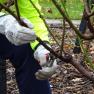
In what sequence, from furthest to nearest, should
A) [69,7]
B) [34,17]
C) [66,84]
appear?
1. [66,84]
2. [34,17]
3. [69,7]

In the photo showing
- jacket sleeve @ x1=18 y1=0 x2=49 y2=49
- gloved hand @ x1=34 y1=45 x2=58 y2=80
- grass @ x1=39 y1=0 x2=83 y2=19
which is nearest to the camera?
grass @ x1=39 y1=0 x2=83 y2=19

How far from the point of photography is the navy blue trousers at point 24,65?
10.3ft

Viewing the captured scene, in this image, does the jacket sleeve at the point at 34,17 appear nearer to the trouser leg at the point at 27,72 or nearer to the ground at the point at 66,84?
the trouser leg at the point at 27,72

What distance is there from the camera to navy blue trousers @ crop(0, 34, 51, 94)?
3125 millimetres

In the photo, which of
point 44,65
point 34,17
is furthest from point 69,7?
point 34,17

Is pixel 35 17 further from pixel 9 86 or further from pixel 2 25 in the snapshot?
pixel 9 86

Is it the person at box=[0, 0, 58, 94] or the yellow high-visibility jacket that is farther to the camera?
the yellow high-visibility jacket

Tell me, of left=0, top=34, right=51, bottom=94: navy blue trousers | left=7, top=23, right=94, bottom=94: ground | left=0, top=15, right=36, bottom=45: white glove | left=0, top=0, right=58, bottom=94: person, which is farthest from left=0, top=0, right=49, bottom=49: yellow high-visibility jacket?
left=7, top=23, right=94, bottom=94: ground

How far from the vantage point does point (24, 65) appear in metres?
3.15

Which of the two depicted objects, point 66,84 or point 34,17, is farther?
point 66,84

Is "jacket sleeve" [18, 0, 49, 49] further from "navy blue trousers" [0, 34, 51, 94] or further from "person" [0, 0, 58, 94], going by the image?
"navy blue trousers" [0, 34, 51, 94]

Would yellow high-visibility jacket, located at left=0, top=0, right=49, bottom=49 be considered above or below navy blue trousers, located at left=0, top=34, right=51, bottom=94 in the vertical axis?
above

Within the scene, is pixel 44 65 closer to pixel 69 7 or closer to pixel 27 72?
pixel 27 72

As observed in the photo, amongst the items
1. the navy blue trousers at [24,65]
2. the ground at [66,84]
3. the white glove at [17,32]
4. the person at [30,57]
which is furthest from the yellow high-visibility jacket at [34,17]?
the ground at [66,84]
